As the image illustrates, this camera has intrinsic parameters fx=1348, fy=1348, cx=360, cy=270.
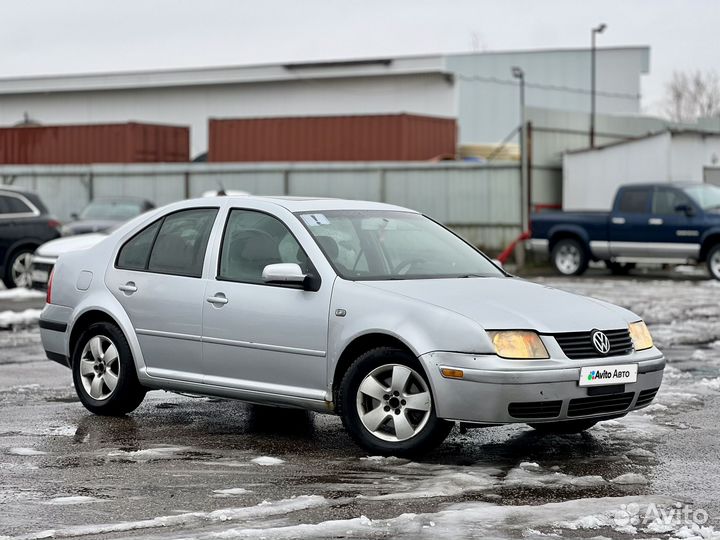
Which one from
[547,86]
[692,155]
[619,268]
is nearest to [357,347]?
[619,268]

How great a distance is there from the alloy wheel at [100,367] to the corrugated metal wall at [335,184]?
23807mm

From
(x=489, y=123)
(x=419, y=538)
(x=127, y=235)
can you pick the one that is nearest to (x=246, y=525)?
(x=419, y=538)

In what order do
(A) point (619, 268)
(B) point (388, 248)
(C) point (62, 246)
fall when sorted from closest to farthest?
(B) point (388, 248) → (C) point (62, 246) → (A) point (619, 268)

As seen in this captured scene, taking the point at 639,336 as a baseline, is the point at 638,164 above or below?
above

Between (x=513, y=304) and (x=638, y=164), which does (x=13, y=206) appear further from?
(x=638, y=164)

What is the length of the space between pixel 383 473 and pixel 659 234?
64.9 feet

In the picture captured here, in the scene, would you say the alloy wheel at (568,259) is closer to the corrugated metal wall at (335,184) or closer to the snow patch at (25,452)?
the corrugated metal wall at (335,184)

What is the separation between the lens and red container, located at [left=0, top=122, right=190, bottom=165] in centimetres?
3956

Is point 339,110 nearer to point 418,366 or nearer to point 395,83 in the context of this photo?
point 395,83

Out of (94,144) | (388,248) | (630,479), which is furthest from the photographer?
(94,144)

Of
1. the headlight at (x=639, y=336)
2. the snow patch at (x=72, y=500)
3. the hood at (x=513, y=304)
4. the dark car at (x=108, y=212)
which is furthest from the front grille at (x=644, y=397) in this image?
the dark car at (x=108, y=212)

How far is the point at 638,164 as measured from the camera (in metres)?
31.0

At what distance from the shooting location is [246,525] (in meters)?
5.68

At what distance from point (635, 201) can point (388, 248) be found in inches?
747
